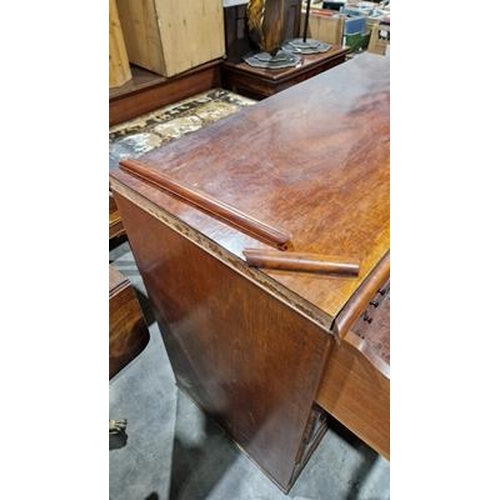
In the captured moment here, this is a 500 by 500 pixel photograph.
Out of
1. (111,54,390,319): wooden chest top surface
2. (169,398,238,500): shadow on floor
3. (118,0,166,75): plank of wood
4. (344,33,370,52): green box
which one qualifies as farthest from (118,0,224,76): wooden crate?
(169,398,238,500): shadow on floor

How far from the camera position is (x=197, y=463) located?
109cm

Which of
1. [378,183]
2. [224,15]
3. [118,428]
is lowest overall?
[118,428]

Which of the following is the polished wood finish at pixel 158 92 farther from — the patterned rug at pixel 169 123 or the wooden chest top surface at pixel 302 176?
the wooden chest top surface at pixel 302 176

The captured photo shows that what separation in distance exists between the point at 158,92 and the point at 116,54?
21 centimetres

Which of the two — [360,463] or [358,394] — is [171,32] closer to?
[358,394]

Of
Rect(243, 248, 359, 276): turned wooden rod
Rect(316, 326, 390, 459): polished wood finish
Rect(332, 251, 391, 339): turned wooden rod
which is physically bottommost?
Rect(316, 326, 390, 459): polished wood finish

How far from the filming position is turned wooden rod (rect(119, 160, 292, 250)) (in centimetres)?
49

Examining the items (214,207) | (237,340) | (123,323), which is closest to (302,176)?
(214,207)

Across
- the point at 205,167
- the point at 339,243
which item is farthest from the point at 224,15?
the point at 339,243

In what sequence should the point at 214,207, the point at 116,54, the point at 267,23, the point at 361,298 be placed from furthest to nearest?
the point at 267,23 → the point at 116,54 → the point at 214,207 → the point at 361,298

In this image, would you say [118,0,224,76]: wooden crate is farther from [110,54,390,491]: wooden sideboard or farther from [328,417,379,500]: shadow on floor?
[328,417,379,500]: shadow on floor
